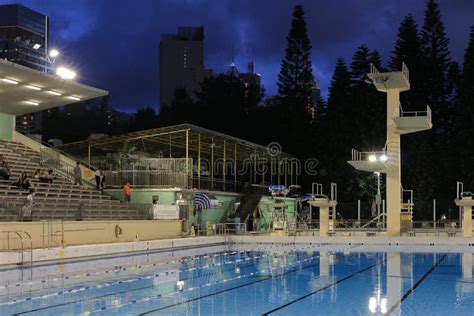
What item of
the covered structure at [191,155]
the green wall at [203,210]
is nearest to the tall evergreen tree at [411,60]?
the covered structure at [191,155]

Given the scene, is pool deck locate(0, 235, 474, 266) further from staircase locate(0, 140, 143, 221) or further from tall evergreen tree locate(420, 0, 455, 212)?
tall evergreen tree locate(420, 0, 455, 212)

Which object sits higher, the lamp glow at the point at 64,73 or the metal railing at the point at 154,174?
the lamp glow at the point at 64,73

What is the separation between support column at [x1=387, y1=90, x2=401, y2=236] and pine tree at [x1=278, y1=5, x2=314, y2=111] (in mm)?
25529

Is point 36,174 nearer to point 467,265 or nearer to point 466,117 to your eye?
point 467,265

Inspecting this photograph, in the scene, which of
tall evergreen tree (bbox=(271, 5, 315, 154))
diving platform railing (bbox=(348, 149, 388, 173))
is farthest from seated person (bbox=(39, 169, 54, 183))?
tall evergreen tree (bbox=(271, 5, 315, 154))

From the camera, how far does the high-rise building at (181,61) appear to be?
116188 mm

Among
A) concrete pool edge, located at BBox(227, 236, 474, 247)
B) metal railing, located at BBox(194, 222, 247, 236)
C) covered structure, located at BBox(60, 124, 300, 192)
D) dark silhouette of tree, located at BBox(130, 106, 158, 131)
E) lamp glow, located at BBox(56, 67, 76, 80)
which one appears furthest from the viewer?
dark silhouette of tree, located at BBox(130, 106, 158, 131)

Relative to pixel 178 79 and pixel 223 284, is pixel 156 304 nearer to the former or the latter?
pixel 223 284

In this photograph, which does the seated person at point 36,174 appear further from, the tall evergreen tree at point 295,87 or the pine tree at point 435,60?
the pine tree at point 435,60

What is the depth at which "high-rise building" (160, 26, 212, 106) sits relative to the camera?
11619 centimetres

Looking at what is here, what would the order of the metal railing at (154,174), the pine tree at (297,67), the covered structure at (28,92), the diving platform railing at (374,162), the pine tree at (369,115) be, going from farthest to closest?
the pine tree at (297,67) → the pine tree at (369,115) → the metal railing at (154,174) → the diving platform railing at (374,162) → the covered structure at (28,92)

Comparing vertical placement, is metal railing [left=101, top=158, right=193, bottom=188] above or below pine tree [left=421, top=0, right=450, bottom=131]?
below

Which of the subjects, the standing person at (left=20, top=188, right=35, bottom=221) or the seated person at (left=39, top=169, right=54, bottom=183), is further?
the seated person at (left=39, top=169, right=54, bottom=183)

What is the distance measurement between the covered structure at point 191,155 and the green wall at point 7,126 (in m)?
3.67
